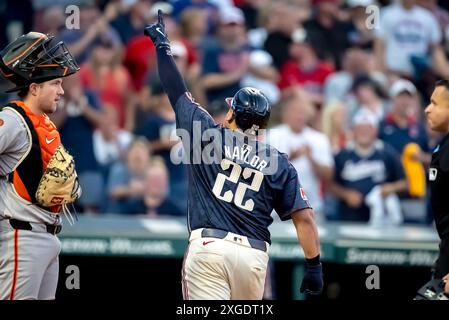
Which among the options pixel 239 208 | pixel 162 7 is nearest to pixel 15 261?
pixel 239 208

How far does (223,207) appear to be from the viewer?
5613mm

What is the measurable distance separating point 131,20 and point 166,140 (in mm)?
1516

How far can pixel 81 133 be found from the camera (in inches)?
387

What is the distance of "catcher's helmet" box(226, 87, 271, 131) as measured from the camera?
5648 millimetres

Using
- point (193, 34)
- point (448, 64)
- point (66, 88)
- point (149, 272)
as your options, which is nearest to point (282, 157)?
point (149, 272)

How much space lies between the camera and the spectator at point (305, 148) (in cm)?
996

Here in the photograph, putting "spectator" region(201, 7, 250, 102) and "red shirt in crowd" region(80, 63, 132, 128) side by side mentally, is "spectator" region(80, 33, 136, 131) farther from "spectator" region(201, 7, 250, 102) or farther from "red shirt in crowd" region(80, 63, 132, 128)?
"spectator" region(201, 7, 250, 102)

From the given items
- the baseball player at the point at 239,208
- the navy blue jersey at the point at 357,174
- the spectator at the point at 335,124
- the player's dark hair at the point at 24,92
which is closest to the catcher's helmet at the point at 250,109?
the baseball player at the point at 239,208

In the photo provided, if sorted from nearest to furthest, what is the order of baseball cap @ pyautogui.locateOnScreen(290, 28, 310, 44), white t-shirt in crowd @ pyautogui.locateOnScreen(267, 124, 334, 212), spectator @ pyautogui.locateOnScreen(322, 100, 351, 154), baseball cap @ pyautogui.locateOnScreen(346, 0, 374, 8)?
white t-shirt in crowd @ pyautogui.locateOnScreen(267, 124, 334, 212)
spectator @ pyautogui.locateOnScreen(322, 100, 351, 154)
baseball cap @ pyautogui.locateOnScreen(290, 28, 310, 44)
baseball cap @ pyautogui.locateOnScreen(346, 0, 374, 8)

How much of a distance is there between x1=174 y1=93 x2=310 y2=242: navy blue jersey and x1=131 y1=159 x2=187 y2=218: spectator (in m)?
3.86

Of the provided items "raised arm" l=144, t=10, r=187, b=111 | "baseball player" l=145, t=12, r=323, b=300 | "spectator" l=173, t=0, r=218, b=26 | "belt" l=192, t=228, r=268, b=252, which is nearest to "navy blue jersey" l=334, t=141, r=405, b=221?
"spectator" l=173, t=0, r=218, b=26

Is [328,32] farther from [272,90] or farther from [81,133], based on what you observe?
[81,133]

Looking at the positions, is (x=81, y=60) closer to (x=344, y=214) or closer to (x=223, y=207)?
(x=344, y=214)

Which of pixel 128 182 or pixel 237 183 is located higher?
pixel 128 182
